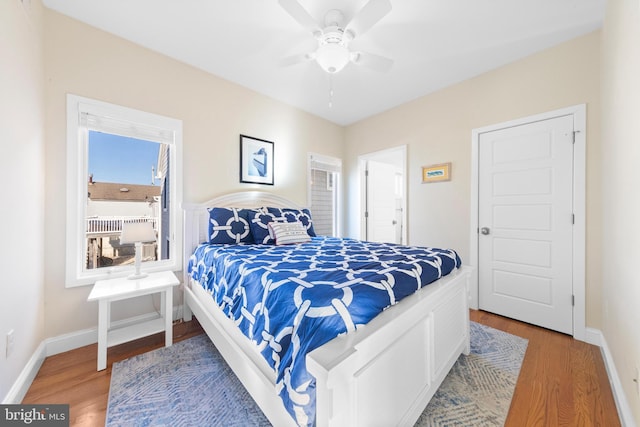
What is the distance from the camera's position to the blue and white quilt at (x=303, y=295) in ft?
3.16

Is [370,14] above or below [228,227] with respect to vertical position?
above

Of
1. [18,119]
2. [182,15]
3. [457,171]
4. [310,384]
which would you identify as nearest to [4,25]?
[18,119]

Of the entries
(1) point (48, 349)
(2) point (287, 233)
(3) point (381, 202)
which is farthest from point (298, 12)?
(3) point (381, 202)

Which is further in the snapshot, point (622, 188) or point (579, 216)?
point (579, 216)

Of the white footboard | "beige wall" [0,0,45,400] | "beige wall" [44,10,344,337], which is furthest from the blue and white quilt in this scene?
"beige wall" [44,10,344,337]

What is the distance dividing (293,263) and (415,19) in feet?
7.04

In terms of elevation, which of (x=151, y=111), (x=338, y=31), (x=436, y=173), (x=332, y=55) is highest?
(x=338, y=31)

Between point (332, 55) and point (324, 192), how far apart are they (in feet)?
8.27

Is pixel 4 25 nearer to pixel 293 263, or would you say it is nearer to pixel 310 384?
pixel 293 263

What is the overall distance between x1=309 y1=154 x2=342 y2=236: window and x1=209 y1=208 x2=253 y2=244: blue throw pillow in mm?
1450

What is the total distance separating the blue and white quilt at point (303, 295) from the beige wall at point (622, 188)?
0.87m

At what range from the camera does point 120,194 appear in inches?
94.1

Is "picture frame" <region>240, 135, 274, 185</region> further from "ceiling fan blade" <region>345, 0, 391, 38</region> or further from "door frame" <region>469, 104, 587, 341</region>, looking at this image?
"door frame" <region>469, 104, 587, 341</region>

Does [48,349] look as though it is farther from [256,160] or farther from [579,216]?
[579,216]
